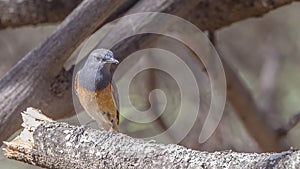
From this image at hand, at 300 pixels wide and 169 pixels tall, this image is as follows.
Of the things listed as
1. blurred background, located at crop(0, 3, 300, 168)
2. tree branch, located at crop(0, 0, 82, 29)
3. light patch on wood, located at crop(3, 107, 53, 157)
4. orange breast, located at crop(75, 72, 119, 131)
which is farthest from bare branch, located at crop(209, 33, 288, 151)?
light patch on wood, located at crop(3, 107, 53, 157)

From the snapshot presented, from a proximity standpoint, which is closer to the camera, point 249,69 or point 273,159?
point 273,159

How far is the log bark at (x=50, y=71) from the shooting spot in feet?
8.93

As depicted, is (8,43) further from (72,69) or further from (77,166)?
(77,166)

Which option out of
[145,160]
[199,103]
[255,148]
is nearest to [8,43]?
[199,103]

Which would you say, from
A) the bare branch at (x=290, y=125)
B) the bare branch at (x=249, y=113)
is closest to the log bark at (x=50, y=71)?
the bare branch at (x=249, y=113)

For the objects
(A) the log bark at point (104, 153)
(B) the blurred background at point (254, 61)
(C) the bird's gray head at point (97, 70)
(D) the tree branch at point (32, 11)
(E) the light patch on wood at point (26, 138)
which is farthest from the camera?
(B) the blurred background at point (254, 61)

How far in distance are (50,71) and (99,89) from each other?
18.3 inches

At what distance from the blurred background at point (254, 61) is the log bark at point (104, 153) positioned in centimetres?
214

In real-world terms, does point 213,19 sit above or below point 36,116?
below

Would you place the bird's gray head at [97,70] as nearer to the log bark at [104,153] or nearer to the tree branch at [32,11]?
the log bark at [104,153]

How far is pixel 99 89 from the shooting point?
2.39 m

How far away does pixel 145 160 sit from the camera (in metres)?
1.69

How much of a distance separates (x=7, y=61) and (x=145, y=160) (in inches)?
130

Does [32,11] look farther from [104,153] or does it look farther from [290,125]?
[104,153]
